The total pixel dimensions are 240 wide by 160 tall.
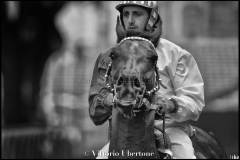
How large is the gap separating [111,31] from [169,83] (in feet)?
70.0

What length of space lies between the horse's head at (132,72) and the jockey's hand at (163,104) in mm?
96

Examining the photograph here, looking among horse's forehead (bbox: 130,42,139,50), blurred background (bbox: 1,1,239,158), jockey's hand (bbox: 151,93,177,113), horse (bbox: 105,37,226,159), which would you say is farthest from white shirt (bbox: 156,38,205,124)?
blurred background (bbox: 1,1,239,158)

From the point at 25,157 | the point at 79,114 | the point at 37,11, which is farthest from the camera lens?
the point at 79,114

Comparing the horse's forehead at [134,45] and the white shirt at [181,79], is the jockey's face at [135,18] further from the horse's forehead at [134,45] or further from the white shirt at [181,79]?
the white shirt at [181,79]

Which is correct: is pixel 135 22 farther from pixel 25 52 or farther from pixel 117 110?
pixel 25 52

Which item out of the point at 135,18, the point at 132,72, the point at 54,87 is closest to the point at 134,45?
the point at 132,72

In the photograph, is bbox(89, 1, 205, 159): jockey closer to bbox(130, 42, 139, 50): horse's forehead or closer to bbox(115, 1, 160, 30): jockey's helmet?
bbox(115, 1, 160, 30): jockey's helmet

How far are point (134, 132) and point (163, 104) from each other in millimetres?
280

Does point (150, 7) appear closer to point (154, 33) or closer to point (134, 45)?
point (154, 33)

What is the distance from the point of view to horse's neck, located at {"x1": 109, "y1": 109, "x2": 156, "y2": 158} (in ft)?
14.9

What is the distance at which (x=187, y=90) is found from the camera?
5109mm

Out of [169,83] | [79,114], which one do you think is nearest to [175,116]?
[169,83]

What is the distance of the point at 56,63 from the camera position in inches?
903

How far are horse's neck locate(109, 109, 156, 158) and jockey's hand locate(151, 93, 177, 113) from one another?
0.39ft
